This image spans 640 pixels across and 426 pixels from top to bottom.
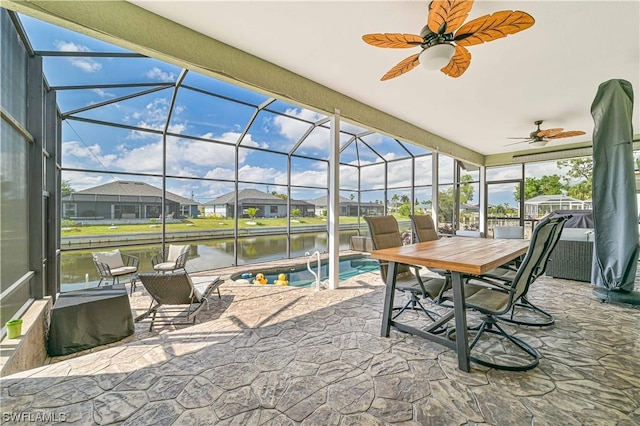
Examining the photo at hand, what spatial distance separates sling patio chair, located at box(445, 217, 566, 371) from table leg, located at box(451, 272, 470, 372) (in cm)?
16

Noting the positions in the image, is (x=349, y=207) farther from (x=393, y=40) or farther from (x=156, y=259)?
(x=393, y=40)

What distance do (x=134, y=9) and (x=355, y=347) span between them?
360 cm

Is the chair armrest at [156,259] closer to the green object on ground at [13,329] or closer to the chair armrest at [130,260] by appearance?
the chair armrest at [130,260]

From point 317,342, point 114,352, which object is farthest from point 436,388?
point 114,352

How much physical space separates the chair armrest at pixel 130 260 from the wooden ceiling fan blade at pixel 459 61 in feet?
18.4

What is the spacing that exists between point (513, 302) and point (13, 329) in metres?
3.87

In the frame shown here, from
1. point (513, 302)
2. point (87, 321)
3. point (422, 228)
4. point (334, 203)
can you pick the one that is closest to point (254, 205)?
point (334, 203)

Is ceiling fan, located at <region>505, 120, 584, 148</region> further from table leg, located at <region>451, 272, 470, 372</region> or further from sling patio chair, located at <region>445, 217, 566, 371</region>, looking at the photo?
table leg, located at <region>451, 272, 470, 372</region>

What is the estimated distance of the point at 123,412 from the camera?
1.46 m

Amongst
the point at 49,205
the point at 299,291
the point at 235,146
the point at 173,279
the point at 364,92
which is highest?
the point at 364,92

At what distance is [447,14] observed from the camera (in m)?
1.90

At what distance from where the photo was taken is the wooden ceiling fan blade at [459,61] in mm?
2340

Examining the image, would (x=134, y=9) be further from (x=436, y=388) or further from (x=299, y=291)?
(x=436, y=388)

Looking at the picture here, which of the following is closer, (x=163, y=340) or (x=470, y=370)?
(x=470, y=370)
